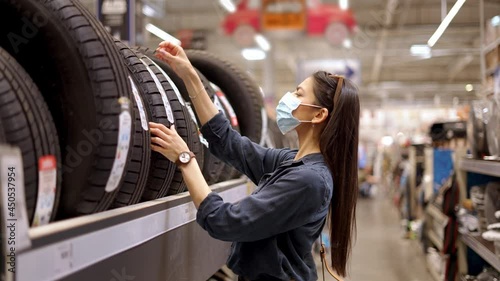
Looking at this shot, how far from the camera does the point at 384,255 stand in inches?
264

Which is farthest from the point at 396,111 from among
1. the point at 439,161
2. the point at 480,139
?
the point at 480,139

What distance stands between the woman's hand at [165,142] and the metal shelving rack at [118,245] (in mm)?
125

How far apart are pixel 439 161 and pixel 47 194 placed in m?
5.81

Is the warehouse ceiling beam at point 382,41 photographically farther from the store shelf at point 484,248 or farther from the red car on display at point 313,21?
the store shelf at point 484,248

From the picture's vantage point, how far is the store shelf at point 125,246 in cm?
83

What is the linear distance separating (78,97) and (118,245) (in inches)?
12.3

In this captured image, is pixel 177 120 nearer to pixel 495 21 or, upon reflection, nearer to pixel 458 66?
pixel 495 21

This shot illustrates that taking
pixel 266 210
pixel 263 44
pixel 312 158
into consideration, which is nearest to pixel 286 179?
pixel 266 210

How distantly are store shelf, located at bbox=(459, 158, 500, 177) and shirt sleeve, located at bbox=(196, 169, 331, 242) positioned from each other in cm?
174

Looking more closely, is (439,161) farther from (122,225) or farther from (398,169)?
(398,169)

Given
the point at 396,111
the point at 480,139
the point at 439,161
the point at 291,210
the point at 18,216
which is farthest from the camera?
the point at 396,111

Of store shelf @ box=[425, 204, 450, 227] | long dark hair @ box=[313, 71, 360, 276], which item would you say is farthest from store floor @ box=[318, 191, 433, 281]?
long dark hair @ box=[313, 71, 360, 276]

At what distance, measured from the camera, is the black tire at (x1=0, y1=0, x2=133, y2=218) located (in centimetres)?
109

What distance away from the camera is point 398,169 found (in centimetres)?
1274
